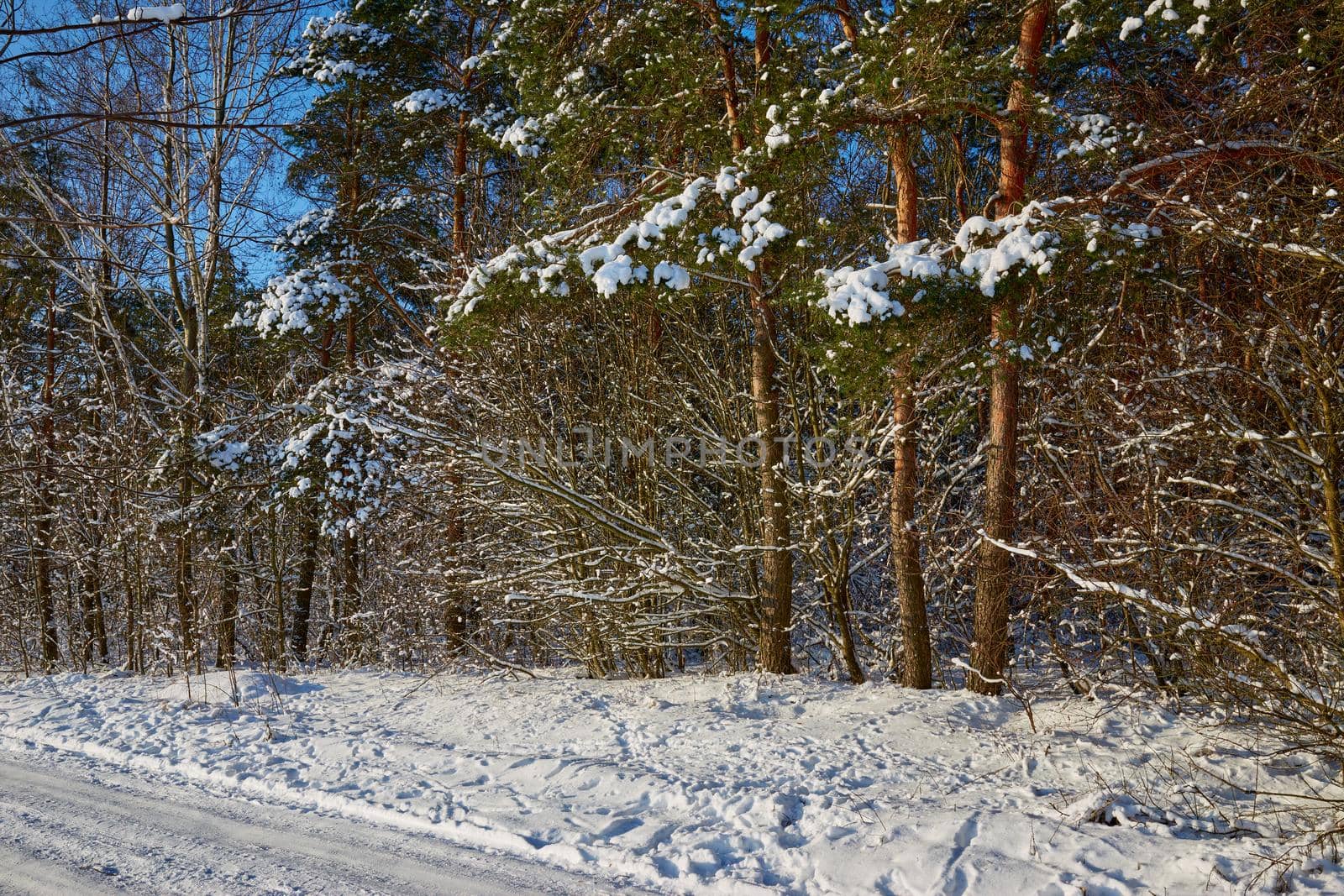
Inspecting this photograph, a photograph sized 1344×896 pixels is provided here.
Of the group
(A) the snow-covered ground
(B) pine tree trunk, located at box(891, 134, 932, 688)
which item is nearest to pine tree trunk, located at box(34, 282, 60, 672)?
(A) the snow-covered ground

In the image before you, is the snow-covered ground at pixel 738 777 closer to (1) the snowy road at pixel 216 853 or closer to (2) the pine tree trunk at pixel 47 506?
(1) the snowy road at pixel 216 853

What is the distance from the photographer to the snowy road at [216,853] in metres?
4.02

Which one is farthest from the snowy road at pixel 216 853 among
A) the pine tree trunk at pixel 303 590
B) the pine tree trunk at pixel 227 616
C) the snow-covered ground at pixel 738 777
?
the pine tree trunk at pixel 303 590

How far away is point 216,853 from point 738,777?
121 inches

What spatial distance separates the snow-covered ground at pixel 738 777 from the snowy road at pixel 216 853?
90 millimetres

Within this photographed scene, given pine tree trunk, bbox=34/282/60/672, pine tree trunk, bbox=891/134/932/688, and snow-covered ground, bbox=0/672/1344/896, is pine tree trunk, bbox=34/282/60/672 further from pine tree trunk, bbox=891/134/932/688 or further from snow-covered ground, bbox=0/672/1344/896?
pine tree trunk, bbox=891/134/932/688

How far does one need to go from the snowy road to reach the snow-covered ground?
9cm

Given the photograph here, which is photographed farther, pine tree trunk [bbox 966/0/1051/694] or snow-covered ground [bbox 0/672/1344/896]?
pine tree trunk [bbox 966/0/1051/694]

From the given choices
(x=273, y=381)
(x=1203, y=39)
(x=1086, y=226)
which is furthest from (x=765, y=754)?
(x=273, y=381)

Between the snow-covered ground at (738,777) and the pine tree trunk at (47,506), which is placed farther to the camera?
the pine tree trunk at (47,506)

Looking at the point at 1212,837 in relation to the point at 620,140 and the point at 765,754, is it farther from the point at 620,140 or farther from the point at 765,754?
the point at 620,140

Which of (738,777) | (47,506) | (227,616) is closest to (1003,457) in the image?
(738,777)

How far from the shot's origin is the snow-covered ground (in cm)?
411

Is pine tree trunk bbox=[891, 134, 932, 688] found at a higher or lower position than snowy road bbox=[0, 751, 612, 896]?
higher
